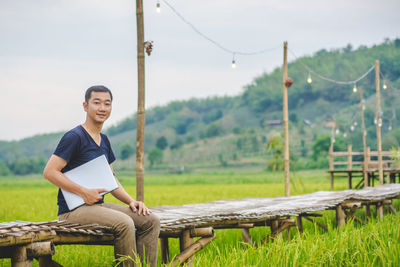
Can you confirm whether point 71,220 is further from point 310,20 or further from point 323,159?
point 310,20

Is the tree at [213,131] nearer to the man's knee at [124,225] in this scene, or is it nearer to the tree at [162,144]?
the tree at [162,144]

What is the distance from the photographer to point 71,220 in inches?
146

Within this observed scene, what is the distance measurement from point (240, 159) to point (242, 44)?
203ft

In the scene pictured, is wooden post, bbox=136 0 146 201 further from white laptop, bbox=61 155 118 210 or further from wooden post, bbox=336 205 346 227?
wooden post, bbox=336 205 346 227

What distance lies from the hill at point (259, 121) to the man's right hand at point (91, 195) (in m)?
59.3

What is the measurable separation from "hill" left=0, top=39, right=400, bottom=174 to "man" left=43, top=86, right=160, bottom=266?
59.0 meters

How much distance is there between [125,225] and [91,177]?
0.47 m

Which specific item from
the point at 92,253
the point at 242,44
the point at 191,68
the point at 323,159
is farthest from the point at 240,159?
the point at 92,253

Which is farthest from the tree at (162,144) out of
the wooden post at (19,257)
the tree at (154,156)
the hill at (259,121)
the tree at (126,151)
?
the wooden post at (19,257)

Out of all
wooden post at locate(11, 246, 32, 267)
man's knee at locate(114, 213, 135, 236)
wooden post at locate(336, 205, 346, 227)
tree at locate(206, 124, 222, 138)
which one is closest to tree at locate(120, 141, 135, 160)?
tree at locate(206, 124, 222, 138)

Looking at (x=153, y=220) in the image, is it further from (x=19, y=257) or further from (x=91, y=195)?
(x=19, y=257)

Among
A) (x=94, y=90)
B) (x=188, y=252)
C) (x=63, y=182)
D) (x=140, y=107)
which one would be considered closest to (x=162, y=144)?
(x=140, y=107)

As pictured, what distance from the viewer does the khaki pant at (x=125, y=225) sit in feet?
11.8

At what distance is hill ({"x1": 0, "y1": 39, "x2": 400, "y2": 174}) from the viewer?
78500 mm
